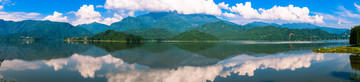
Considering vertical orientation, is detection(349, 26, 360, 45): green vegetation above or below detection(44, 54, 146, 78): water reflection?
above

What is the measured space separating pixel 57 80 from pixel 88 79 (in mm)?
3857

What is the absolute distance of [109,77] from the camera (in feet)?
95.7

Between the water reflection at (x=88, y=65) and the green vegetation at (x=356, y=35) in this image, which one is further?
the green vegetation at (x=356, y=35)

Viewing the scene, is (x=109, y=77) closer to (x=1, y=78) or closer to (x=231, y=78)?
(x=1, y=78)

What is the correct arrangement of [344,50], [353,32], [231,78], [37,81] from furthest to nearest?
[353,32], [344,50], [231,78], [37,81]

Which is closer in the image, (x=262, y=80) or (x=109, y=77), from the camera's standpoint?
(x=262, y=80)

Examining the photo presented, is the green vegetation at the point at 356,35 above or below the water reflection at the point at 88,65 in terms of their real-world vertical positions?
above

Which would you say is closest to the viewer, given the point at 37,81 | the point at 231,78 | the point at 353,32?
the point at 37,81

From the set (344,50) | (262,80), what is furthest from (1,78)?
(344,50)

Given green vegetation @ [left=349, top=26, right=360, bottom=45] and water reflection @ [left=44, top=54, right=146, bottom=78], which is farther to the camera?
green vegetation @ [left=349, top=26, right=360, bottom=45]

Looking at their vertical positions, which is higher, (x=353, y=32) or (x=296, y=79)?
(x=353, y=32)

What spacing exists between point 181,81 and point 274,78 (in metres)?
12.3

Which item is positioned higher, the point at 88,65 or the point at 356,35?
the point at 356,35

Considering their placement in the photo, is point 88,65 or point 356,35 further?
point 356,35
